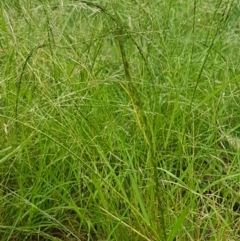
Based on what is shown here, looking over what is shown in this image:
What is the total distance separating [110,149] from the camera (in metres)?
1.42

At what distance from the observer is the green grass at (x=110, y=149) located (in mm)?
1312

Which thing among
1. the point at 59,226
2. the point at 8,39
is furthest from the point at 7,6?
the point at 59,226

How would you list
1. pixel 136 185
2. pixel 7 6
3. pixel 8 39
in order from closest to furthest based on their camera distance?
pixel 136 185
pixel 8 39
pixel 7 6

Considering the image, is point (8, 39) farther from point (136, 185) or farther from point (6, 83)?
point (136, 185)

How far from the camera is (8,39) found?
1720 mm

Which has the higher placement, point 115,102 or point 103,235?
point 115,102

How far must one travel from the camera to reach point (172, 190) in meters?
1.34

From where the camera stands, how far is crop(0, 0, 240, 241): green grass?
131 centimetres

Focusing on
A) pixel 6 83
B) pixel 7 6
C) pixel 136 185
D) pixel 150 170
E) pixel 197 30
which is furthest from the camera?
pixel 197 30

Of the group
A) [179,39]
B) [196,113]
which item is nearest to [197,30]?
[179,39]

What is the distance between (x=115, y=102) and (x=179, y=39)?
1.23 ft

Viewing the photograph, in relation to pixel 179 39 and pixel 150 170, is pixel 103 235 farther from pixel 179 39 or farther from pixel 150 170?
pixel 179 39

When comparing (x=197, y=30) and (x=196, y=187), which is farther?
(x=197, y=30)

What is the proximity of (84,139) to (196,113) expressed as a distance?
382mm
